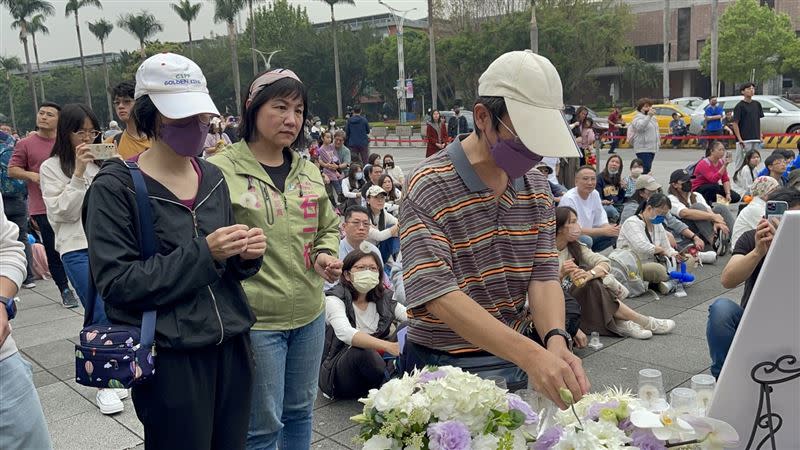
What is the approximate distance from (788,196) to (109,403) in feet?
14.0

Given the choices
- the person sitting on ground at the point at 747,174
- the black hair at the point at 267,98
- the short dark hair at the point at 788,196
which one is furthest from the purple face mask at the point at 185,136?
the person sitting on ground at the point at 747,174

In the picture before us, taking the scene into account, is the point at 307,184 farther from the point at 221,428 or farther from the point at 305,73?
the point at 305,73

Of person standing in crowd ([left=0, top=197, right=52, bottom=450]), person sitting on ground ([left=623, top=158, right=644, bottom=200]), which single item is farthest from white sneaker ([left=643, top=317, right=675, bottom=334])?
person standing in crowd ([left=0, top=197, right=52, bottom=450])

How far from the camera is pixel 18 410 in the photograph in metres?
1.95

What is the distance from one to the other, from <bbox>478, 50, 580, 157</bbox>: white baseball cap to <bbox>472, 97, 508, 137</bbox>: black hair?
3 cm

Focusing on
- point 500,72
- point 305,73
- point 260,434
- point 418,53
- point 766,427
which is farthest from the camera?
point 305,73

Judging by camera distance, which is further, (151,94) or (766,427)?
(151,94)

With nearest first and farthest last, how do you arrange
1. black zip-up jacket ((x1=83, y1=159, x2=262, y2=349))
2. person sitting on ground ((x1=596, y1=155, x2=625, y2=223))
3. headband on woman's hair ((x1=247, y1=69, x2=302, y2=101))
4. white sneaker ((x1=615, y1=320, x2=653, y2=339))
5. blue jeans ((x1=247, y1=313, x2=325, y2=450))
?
black zip-up jacket ((x1=83, y1=159, x2=262, y2=349))
blue jeans ((x1=247, y1=313, x2=325, y2=450))
headband on woman's hair ((x1=247, y1=69, x2=302, y2=101))
white sneaker ((x1=615, y1=320, x2=653, y2=339))
person sitting on ground ((x1=596, y1=155, x2=625, y2=223))

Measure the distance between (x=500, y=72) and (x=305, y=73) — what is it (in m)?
55.6

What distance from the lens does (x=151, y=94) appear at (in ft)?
6.84

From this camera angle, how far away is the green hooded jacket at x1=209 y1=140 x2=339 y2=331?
2.50 meters

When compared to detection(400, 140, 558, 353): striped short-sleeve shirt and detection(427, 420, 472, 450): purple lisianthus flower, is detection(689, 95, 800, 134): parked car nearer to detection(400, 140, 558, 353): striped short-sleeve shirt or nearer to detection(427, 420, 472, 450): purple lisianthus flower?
detection(400, 140, 558, 353): striped short-sleeve shirt

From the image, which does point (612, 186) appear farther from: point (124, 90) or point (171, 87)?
point (171, 87)

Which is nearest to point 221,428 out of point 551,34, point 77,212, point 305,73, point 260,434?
point 260,434
